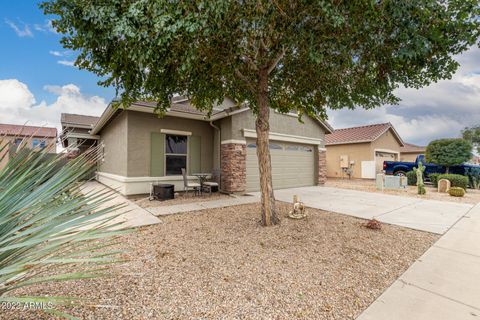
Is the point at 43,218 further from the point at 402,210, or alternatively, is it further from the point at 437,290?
the point at 402,210

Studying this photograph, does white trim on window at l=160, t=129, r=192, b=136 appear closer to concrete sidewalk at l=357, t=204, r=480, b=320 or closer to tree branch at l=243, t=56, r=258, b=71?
A: tree branch at l=243, t=56, r=258, b=71

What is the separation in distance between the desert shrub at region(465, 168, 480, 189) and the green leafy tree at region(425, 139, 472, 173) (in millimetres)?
811

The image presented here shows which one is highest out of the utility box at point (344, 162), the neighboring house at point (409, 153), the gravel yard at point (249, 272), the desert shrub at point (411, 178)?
the neighboring house at point (409, 153)

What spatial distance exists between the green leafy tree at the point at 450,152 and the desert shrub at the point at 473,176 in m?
0.81

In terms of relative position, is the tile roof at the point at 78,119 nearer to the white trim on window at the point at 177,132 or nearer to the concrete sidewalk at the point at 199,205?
the white trim on window at the point at 177,132

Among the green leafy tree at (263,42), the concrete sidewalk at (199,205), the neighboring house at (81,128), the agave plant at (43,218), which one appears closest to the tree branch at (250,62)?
the green leafy tree at (263,42)

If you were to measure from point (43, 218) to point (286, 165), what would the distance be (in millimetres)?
11196

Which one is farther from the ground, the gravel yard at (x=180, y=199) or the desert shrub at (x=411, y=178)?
the desert shrub at (x=411, y=178)

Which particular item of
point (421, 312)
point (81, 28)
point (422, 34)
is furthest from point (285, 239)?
point (81, 28)

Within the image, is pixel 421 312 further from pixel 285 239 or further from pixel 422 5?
pixel 422 5

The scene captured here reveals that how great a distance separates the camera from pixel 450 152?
13.0m

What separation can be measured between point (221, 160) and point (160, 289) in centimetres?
741

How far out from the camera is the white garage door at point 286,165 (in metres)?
10.5

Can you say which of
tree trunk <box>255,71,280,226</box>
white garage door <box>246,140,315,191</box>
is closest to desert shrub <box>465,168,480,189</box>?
white garage door <box>246,140,315,191</box>
